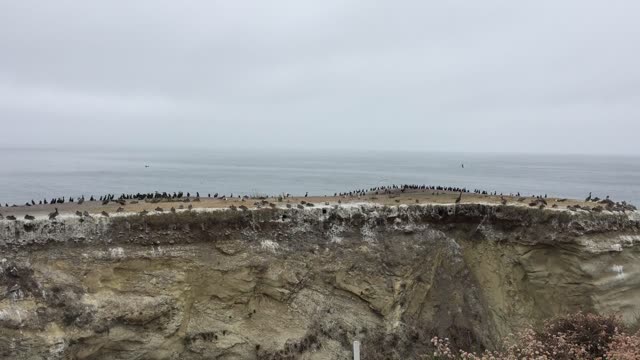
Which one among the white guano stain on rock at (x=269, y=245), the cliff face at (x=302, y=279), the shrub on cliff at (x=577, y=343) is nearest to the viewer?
the shrub on cliff at (x=577, y=343)

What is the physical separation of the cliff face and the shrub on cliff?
4.03 meters

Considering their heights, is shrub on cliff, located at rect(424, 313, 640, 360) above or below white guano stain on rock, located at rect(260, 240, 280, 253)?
below

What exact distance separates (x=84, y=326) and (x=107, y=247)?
2606mm

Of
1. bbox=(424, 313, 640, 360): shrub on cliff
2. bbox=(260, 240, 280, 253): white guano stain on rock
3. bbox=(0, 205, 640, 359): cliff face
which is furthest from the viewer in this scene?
bbox=(260, 240, 280, 253): white guano stain on rock

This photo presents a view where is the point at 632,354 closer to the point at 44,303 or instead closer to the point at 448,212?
the point at 448,212

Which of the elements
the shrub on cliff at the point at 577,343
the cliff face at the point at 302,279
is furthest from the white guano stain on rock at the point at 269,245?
the shrub on cliff at the point at 577,343

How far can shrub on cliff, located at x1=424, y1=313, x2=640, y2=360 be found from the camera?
13176 millimetres

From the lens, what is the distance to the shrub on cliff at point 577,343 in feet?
43.2

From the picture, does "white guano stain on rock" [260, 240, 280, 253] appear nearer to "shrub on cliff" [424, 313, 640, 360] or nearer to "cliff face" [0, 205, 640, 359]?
"cliff face" [0, 205, 640, 359]

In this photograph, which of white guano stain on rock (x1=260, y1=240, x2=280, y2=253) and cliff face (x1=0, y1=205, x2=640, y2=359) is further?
white guano stain on rock (x1=260, y1=240, x2=280, y2=253)

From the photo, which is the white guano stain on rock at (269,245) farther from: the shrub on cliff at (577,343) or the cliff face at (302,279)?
the shrub on cliff at (577,343)

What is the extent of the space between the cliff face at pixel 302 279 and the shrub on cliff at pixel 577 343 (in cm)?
403

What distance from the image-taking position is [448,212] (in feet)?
75.0

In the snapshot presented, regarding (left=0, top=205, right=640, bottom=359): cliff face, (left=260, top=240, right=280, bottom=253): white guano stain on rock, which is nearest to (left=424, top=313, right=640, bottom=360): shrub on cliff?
(left=0, top=205, right=640, bottom=359): cliff face
